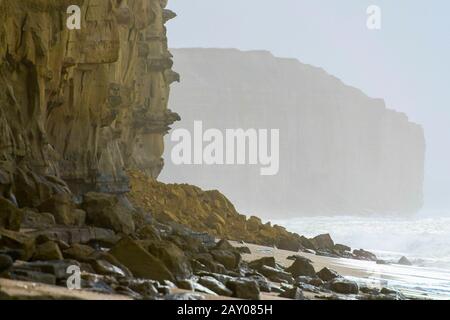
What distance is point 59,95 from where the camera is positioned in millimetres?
23578

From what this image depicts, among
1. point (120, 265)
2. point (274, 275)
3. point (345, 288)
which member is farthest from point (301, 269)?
point (120, 265)

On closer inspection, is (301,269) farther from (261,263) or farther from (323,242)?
(323,242)

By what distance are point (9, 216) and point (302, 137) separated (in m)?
162

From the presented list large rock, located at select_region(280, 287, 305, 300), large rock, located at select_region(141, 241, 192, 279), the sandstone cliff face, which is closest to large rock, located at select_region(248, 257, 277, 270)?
large rock, located at select_region(280, 287, 305, 300)

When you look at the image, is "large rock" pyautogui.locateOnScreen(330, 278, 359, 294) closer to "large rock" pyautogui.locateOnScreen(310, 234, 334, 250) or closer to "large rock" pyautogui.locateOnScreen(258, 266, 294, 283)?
"large rock" pyautogui.locateOnScreen(258, 266, 294, 283)

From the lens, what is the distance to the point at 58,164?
23.9 meters

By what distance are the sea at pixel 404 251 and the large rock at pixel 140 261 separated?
641 centimetres

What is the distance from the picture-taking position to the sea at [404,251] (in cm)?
2088

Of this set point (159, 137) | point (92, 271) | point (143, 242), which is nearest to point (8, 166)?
point (143, 242)

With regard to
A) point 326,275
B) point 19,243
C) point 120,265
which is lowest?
point 326,275

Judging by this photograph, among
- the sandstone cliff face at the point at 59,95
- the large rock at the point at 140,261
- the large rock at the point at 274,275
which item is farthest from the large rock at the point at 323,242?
the large rock at the point at 140,261

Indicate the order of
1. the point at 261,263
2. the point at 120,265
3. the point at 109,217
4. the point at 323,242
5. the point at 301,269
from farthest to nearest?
the point at 323,242
the point at 301,269
the point at 261,263
the point at 109,217
the point at 120,265

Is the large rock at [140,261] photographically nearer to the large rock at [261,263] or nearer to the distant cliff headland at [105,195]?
the distant cliff headland at [105,195]
